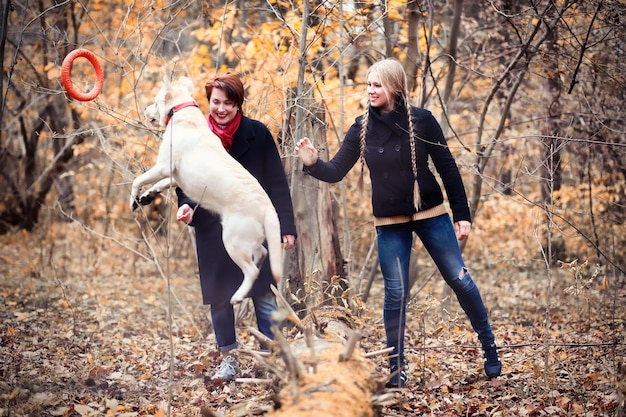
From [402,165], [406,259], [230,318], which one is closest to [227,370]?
[230,318]

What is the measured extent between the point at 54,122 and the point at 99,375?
7.36m

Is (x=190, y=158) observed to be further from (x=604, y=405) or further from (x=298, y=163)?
(x=604, y=405)

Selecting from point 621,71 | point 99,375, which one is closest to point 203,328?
point 99,375

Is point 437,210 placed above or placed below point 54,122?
below

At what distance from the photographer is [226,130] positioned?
371 centimetres

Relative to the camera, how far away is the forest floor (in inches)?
136

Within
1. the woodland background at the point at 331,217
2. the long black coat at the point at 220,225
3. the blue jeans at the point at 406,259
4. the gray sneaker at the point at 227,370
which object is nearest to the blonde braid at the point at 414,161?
the blue jeans at the point at 406,259

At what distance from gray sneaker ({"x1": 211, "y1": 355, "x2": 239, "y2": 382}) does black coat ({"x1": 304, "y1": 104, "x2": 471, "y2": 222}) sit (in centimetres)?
145

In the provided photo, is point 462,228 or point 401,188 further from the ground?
point 401,188

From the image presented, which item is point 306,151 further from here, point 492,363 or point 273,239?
point 492,363

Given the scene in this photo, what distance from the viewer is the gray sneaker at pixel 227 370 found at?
401 centimetres

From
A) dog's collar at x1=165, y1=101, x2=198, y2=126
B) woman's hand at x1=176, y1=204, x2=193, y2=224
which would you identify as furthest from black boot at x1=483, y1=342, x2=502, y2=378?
dog's collar at x1=165, y1=101, x2=198, y2=126

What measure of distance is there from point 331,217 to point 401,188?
1.57 metres

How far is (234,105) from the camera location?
3650 millimetres
